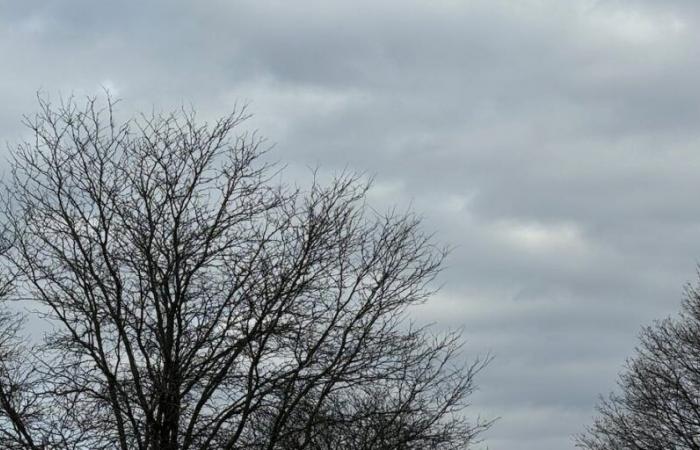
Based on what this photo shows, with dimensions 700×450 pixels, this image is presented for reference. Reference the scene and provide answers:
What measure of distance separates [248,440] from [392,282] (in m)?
2.61

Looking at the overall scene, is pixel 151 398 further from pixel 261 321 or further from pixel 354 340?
pixel 354 340

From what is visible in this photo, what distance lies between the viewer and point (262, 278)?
44.1ft

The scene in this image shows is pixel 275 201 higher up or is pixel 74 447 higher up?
pixel 275 201

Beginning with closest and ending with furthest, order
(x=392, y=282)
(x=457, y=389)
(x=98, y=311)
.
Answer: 1. (x=98, y=311)
2. (x=392, y=282)
3. (x=457, y=389)

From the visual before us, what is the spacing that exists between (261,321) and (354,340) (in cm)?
117

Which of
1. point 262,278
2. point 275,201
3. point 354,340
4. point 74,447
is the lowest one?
point 74,447

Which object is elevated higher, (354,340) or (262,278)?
(262,278)

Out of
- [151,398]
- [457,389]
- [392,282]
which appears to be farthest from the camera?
[457,389]

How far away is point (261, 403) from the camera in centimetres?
1281

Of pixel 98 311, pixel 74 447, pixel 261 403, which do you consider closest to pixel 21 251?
pixel 98 311

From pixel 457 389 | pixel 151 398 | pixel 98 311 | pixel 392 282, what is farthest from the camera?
pixel 457 389

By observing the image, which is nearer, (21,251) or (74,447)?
(74,447)

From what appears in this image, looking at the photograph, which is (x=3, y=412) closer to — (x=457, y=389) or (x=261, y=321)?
(x=261, y=321)

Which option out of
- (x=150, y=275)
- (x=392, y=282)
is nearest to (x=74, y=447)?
(x=150, y=275)
